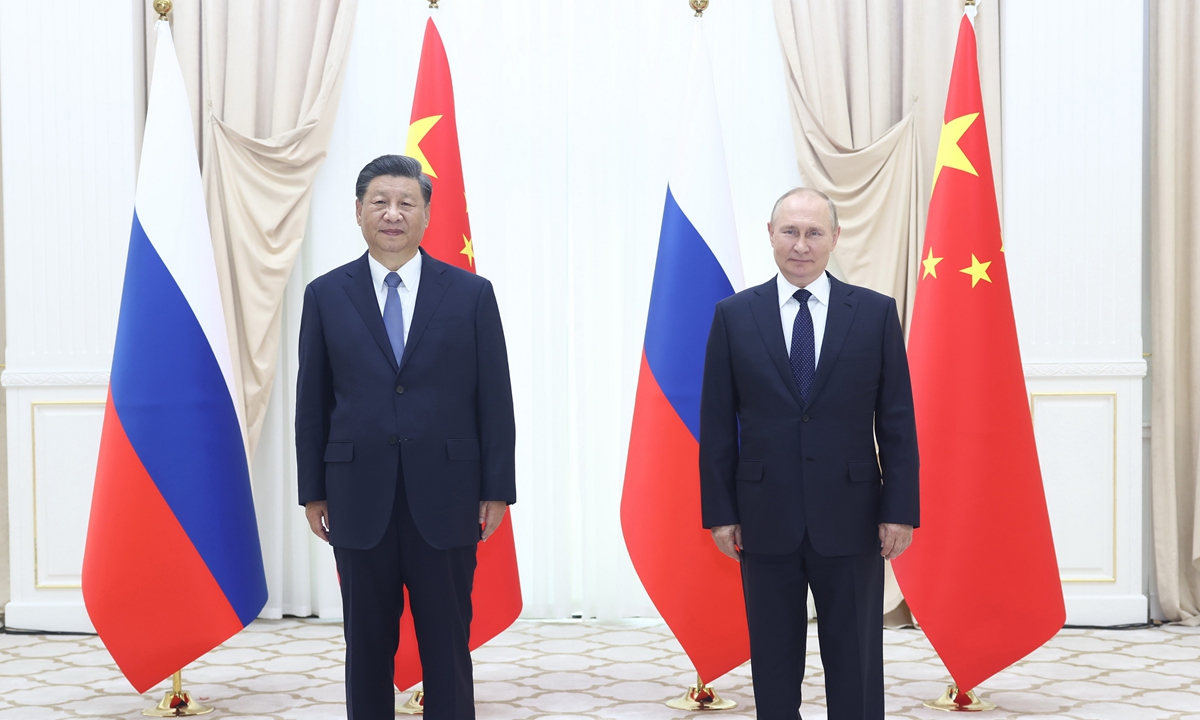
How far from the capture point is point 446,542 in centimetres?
219

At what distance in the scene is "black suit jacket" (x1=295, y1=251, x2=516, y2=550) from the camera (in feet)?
7.14

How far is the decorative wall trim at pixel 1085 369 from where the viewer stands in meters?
4.19

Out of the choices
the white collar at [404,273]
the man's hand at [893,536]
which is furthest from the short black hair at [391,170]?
the man's hand at [893,536]

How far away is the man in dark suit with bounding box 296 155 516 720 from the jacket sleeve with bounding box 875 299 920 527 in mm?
865

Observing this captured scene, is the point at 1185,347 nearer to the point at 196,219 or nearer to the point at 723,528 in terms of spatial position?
the point at 723,528

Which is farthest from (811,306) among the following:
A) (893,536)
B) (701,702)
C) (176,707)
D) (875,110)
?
(176,707)

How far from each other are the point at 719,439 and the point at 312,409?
94cm

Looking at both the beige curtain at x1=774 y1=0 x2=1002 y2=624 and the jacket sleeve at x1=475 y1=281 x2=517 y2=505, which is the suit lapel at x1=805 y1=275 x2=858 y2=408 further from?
the beige curtain at x1=774 y1=0 x2=1002 y2=624

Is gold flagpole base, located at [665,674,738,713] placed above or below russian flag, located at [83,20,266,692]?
below

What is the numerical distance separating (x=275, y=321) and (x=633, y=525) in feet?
6.64

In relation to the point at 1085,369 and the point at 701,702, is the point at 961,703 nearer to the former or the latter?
the point at 701,702

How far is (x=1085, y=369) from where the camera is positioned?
166 inches

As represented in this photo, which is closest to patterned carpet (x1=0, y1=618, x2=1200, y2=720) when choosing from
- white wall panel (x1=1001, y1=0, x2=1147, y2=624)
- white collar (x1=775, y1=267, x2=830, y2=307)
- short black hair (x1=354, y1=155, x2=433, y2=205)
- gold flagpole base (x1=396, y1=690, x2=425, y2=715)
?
gold flagpole base (x1=396, y1=690, x2=425, y2=715)

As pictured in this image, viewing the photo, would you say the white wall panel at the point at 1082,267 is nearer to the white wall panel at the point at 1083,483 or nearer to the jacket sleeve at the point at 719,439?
the white wall panel at the point at 1083,483
